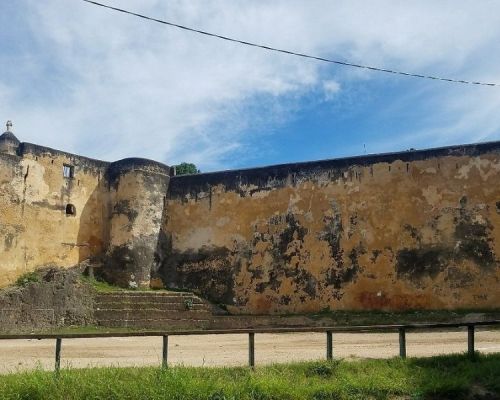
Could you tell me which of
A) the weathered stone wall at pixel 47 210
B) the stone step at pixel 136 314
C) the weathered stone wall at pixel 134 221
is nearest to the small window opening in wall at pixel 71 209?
the weathered stone wall at pixel 47 210

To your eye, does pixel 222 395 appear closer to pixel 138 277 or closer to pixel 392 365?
pixel 392 365

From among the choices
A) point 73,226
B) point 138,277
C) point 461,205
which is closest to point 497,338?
point 461,205

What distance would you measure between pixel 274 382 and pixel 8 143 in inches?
583

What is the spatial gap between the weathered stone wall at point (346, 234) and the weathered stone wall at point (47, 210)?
112 inches

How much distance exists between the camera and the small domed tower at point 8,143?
18578 mm

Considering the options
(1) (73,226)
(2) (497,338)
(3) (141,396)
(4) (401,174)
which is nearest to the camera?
(3) (141,396)

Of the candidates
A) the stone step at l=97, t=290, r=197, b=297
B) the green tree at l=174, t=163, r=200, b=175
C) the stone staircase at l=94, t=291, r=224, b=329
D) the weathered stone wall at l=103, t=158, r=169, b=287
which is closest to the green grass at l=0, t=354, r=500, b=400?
the stone staircase at l=94, t=291, r=224, b=329

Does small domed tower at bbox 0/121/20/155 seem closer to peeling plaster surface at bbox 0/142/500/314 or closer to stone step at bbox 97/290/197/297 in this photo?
peeling plaster surface at bbox 0/142/500/314

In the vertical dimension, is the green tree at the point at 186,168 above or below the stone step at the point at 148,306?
above

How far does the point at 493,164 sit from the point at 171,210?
1108 centimetres

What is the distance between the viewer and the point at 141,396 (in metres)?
6.56

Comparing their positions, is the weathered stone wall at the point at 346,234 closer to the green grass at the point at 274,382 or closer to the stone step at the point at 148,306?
the stone step at the point at 148,306

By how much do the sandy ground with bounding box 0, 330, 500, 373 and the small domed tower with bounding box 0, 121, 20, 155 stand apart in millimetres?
7650

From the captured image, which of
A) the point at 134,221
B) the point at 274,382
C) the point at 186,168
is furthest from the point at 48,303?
the point at 186,168
